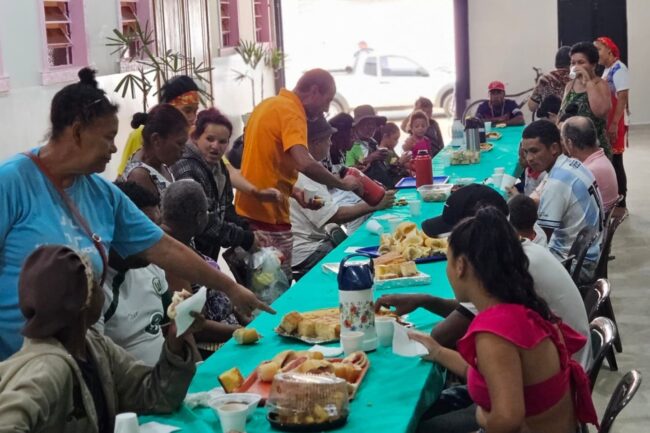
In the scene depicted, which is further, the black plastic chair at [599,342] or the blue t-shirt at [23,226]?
the black plastic chair at [599,342]

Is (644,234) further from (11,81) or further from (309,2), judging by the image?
(309,2)

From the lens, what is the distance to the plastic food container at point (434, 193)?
5734 millimetres

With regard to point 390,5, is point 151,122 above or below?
below

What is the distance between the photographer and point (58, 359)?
204 cm

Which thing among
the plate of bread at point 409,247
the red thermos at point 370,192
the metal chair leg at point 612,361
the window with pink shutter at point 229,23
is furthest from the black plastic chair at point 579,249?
the window with pink shutter at point 229,23

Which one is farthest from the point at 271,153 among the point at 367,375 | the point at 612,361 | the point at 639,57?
the point at 639,57

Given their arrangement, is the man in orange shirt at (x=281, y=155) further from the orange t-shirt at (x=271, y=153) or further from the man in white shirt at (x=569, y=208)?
the man in white shirt at (x=569, y=208)

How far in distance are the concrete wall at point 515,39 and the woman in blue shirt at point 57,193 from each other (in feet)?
40.2

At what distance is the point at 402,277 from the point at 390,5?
17.4 meters

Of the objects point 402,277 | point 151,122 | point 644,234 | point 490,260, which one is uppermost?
point 151,122

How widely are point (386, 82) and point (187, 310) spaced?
1551cm

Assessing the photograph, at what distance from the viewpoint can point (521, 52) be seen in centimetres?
1458

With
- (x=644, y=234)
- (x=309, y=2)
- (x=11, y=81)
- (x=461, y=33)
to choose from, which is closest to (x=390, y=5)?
(x=309, y=2)

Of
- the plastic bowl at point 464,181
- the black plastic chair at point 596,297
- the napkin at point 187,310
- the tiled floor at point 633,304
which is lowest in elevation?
the tiled floor at point 633,304
